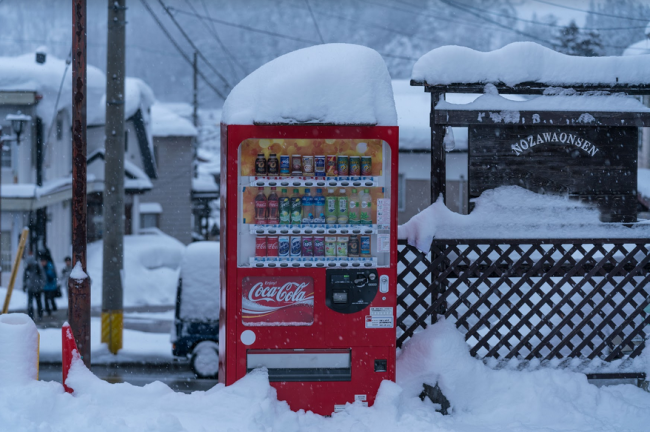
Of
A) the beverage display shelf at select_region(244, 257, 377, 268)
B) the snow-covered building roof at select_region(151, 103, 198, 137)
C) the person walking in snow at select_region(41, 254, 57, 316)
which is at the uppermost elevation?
the snow-covered building roof at select_region(151, 103, 198, 137)

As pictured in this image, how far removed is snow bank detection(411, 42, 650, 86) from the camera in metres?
5.91

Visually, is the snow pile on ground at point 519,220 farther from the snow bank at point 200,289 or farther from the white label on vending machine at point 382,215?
the snow bank at point 200,289

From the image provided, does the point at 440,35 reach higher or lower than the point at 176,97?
higher

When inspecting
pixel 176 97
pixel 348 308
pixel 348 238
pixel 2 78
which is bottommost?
pixel 348 308

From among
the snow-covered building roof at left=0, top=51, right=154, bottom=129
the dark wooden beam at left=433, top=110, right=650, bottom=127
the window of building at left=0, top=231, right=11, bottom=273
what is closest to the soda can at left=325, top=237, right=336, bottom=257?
the dark wooden beam at left=433, top=110, right=650, bottom=127

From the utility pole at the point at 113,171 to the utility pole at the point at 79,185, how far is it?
4.73 metres

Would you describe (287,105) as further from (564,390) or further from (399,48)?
(399,48)

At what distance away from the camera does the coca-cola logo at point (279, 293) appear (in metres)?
5.25

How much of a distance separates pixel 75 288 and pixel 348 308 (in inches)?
102

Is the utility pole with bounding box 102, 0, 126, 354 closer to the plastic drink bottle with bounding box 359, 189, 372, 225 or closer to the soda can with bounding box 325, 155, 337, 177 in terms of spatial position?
the soda can with bounding box 325, 155, 337, 177

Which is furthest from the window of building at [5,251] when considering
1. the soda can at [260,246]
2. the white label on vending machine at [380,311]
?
the white label on vending machine at [380,311]

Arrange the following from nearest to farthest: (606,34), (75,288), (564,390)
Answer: (564,390) → (75,288) → (606,34)

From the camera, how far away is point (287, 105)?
5.12 meters

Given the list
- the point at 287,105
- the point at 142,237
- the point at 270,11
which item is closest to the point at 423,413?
the point at 287,105
